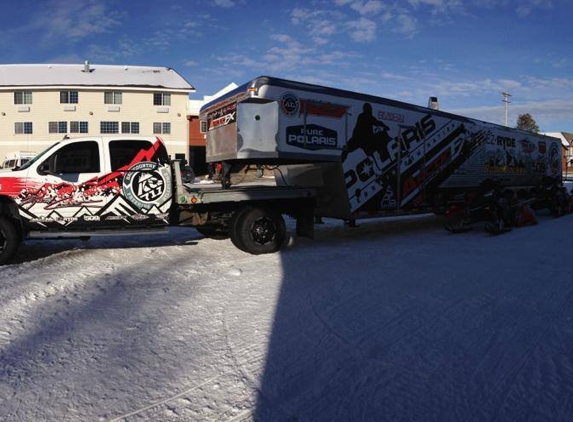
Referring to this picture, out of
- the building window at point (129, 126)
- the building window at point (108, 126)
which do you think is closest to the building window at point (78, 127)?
the building window at point (108, 126)

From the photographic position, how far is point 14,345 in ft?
12.9

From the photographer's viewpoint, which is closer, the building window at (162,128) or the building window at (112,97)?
the building window at (112,97)

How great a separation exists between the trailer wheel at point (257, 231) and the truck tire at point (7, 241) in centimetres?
339

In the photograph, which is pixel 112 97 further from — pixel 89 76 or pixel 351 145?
pixel 351 145

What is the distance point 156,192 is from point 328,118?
3.38 metres

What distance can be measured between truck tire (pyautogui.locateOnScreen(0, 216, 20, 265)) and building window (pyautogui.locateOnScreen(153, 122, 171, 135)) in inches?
1401

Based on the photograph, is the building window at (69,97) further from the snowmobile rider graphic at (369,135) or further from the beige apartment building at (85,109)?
the snowmobile rider graphic at (369,135)

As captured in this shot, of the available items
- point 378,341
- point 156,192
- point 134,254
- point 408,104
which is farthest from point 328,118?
point 378,341

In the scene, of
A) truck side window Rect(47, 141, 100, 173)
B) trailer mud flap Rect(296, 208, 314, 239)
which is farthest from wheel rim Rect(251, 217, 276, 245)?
truck side window Rect(47, 141, 100, 173)

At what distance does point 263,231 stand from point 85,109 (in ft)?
124

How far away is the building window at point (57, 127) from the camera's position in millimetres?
40531

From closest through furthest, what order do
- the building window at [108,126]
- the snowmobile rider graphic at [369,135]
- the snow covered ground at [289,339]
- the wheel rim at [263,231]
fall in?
the snow covered ground at [289,339] → the wheel rim at [263,231] → the snowmobile rider graphic at [369,135] → the building window at [108,126]

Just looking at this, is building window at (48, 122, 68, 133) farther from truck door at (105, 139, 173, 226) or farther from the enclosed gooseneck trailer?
truck door at (105, 139, 173, 226)

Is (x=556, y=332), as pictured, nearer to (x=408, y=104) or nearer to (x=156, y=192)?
(x=156, y=192)
